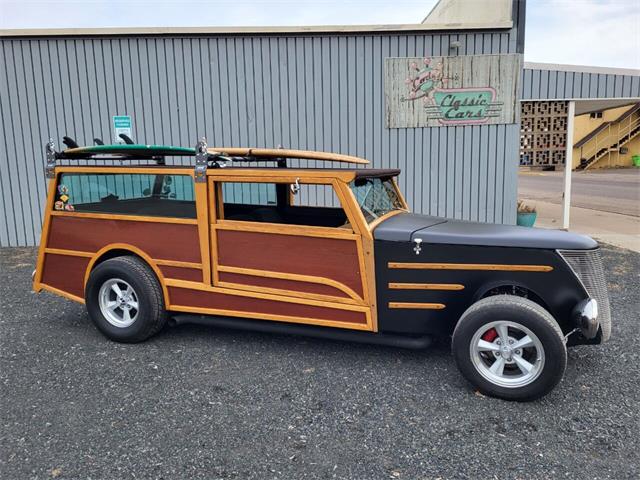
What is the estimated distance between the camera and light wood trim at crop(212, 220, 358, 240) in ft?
12.3

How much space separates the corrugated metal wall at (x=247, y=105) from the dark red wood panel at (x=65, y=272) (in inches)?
193

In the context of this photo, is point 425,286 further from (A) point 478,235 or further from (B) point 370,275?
(A) point 478,235

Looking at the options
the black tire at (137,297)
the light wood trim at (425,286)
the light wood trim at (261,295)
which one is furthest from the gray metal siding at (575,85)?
the black tire at (137,297)

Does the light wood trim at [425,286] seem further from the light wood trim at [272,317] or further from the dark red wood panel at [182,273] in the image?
the dark red wood panel at [182,273]

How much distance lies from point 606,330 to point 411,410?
5.30 ft

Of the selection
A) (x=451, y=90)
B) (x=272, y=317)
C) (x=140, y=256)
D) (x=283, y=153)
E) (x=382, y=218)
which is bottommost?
(x=272, y=317)

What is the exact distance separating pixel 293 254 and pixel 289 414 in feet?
4.19

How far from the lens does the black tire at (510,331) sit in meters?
3.17

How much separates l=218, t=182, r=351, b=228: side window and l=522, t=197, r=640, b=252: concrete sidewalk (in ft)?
22.2

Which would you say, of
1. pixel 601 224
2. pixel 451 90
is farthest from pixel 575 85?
pixel 601 224

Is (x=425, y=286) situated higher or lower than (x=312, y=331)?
higher

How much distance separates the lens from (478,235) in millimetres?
3613

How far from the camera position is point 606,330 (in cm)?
355

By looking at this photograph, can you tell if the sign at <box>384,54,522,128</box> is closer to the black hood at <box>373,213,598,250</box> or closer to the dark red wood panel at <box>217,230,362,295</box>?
the black hood at <box>373,213,598,250</box>
